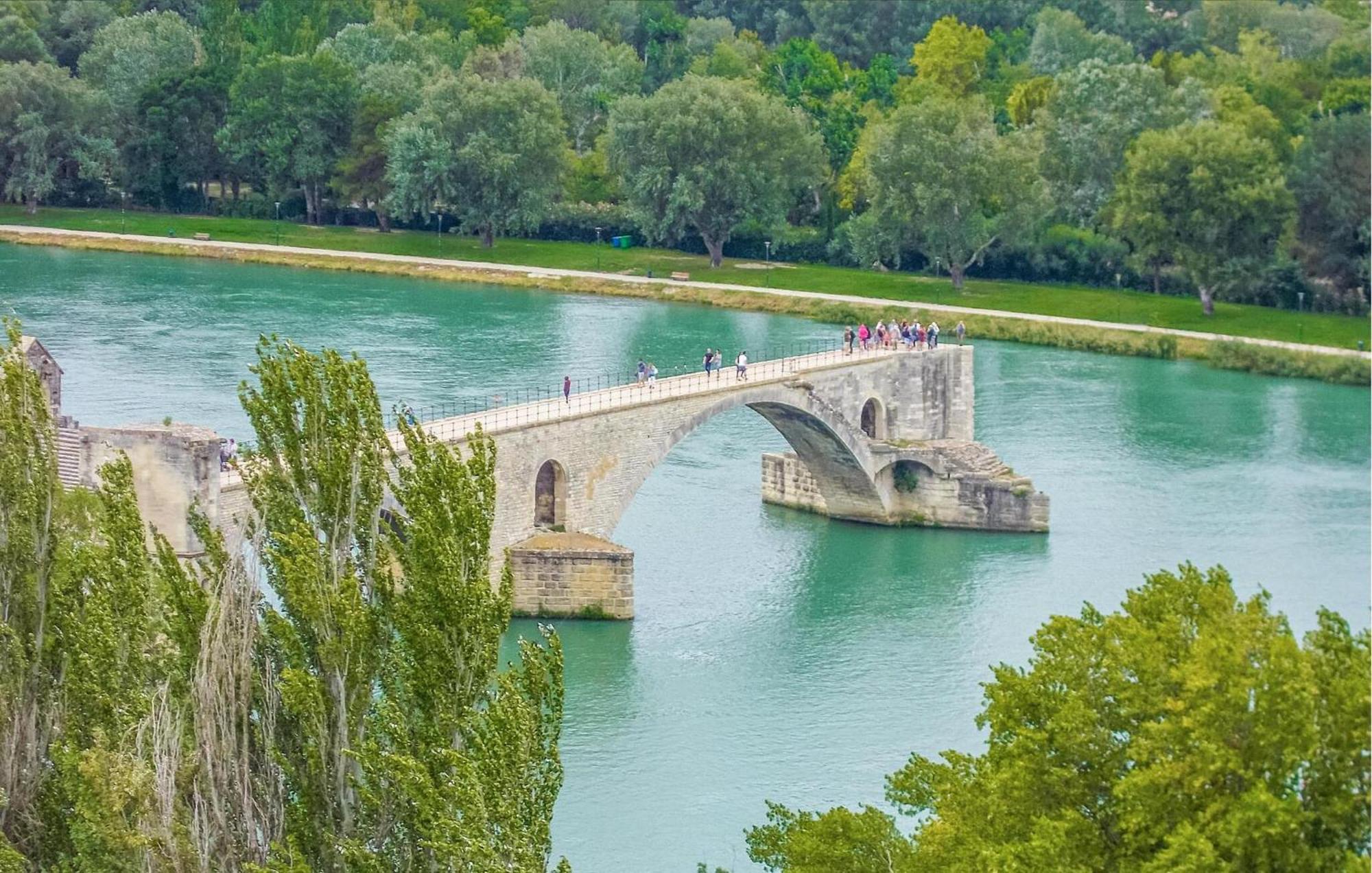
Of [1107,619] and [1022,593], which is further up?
[1107,619]

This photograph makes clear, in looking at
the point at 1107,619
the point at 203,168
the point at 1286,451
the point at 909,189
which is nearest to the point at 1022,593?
the point at 1286,451

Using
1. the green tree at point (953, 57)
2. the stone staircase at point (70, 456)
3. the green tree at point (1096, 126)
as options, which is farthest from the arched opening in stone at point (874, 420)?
the green tree at point (953, 57)

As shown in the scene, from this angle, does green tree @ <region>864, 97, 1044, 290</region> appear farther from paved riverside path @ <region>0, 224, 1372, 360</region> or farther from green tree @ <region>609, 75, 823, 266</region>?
green tree @ <region>609, 75, 823, 266</region>

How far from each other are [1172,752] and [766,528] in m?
37.9

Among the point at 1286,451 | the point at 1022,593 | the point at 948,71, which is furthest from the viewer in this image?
the point at 948,71

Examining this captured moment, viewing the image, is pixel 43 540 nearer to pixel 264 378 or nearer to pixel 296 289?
pixel 264 378

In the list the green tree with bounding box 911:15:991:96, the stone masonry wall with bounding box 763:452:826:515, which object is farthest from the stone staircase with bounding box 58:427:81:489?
the green tree with bounding box 911:15:991:96

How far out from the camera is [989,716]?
27047 millimetres

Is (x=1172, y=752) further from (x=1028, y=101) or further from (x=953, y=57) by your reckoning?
(x=953, y=57)

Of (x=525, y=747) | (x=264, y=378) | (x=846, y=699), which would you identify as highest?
(x=264, y=378)

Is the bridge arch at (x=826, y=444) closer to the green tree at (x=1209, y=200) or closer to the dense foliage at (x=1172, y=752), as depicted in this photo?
the dense foliage at (x=1172, y=752)

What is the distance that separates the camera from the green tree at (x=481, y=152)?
4259 inches

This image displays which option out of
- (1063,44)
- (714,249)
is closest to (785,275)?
(714,249)

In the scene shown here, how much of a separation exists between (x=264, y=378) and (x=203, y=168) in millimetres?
93435
